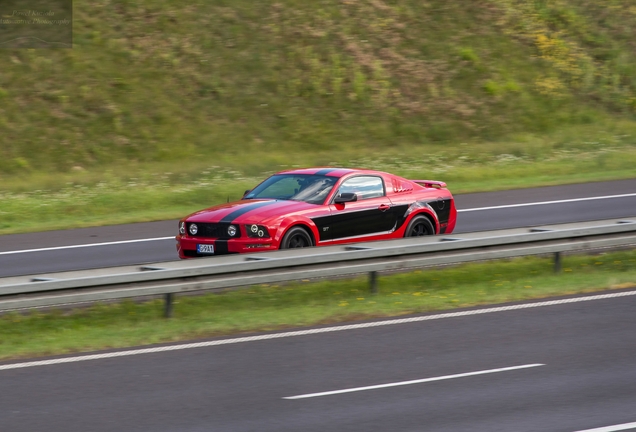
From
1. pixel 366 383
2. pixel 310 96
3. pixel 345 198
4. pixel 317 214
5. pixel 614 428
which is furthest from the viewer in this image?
pixel 310 96

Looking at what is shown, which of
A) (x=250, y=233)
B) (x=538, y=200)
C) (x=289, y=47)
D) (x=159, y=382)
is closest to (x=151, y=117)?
(x=289, y=47)

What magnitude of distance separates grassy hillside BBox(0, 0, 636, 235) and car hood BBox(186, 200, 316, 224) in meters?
8.20

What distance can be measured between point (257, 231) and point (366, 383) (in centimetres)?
541

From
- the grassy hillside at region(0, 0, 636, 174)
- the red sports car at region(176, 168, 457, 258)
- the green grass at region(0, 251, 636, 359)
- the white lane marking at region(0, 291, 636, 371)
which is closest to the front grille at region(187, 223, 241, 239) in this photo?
the red sports car at region(176, 168, 457, 258)

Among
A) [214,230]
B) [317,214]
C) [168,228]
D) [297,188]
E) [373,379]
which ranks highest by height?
[297,188]

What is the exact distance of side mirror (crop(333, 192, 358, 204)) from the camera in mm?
14445

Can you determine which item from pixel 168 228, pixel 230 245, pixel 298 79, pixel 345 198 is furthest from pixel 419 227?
pixel 298 79

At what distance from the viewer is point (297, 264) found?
1188 centimetres

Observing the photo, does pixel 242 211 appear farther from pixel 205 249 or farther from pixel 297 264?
pixel 297 264

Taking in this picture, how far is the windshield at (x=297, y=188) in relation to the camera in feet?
47.9

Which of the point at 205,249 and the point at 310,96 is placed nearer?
the point at 205,249

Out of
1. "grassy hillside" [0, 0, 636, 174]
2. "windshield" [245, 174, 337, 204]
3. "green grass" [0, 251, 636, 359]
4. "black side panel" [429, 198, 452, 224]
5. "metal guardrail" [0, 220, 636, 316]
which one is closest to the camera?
"green grass" [0, 251, 636, 359]

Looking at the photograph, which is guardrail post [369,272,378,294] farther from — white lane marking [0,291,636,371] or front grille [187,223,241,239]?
front grille [187,223,241,239]

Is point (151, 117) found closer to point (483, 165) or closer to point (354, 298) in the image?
point (483, 165)
